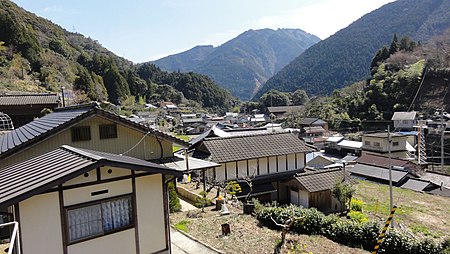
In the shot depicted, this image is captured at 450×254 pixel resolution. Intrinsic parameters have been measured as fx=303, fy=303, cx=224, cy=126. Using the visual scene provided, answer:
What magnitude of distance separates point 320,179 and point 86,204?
14573mm

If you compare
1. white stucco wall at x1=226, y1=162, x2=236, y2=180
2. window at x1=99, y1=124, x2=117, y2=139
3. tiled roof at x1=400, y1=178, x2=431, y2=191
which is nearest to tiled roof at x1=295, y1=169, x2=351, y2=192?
white stucco wall at x1=226, y1=162, x2=236, y2=180

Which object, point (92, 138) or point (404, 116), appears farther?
point (404, 116)

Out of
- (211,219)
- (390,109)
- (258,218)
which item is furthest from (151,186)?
(390,109)

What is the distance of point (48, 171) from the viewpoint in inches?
241

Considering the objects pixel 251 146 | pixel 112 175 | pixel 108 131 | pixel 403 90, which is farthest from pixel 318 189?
pixel 403 90

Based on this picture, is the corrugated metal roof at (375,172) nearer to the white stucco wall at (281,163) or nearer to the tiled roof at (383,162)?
the tiled roof at (383,162)

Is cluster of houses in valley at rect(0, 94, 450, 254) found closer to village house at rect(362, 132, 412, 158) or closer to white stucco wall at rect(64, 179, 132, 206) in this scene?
white stucco wall at rect(64, 179, 132, 206)

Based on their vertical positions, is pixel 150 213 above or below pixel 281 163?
above

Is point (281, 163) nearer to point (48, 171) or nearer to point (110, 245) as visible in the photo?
point (110, 245)

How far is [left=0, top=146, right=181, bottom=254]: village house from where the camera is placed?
18.7 feet

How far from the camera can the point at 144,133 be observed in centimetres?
1200

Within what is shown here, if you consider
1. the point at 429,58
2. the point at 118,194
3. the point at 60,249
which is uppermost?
the point at 429,58

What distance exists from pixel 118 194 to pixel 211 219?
547cm

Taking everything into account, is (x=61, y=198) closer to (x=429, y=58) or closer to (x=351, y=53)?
(x=429, y=58)
